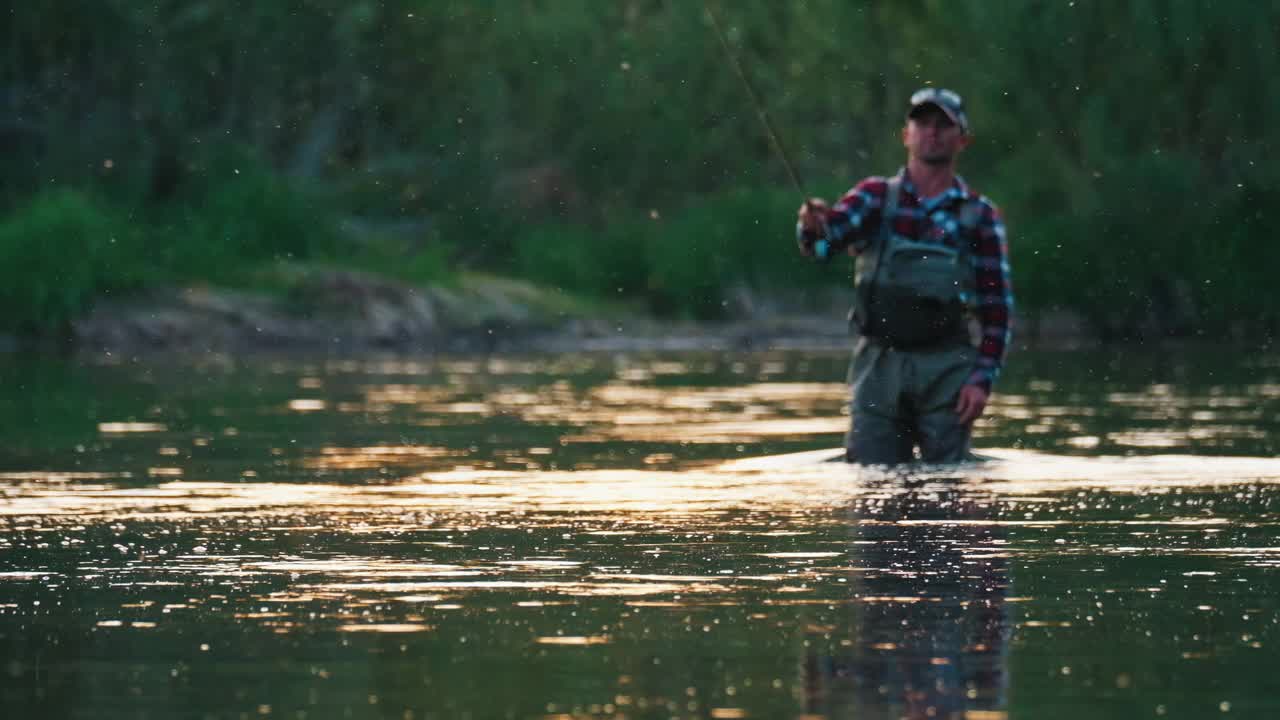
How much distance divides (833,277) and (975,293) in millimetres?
26366

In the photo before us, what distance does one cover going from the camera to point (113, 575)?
8656 millimetres

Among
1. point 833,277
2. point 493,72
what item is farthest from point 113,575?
point 493,72

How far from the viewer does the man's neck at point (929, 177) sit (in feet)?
39.3

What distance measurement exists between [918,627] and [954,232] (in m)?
4.92

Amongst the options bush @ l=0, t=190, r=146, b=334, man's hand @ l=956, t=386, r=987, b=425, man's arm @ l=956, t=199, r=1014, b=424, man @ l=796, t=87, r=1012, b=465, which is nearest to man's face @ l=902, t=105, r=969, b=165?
man @ l=796, t=87, r=1012, b=465

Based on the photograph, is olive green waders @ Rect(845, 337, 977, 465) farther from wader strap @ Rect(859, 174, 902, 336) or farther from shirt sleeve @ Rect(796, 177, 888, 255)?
shirt sleeve @ Rect(796, 177, 888, 255)

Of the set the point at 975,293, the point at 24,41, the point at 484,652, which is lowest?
the point at 484,652

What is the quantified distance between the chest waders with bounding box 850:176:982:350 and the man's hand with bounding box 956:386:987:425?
26cm

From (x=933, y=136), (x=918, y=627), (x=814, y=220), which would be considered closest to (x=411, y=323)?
(x=933, y=136)

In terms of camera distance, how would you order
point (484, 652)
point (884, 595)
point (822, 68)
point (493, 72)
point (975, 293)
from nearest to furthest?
point (484, 652) → point (884, 595) → point (975, 293) → point (822, 68) → point (493, 72)

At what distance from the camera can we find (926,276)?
1190cm

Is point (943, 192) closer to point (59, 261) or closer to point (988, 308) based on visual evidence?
point (988, 308)

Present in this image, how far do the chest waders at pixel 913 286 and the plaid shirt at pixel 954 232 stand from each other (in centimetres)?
3

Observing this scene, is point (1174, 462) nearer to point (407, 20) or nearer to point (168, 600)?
point (168, 600)
